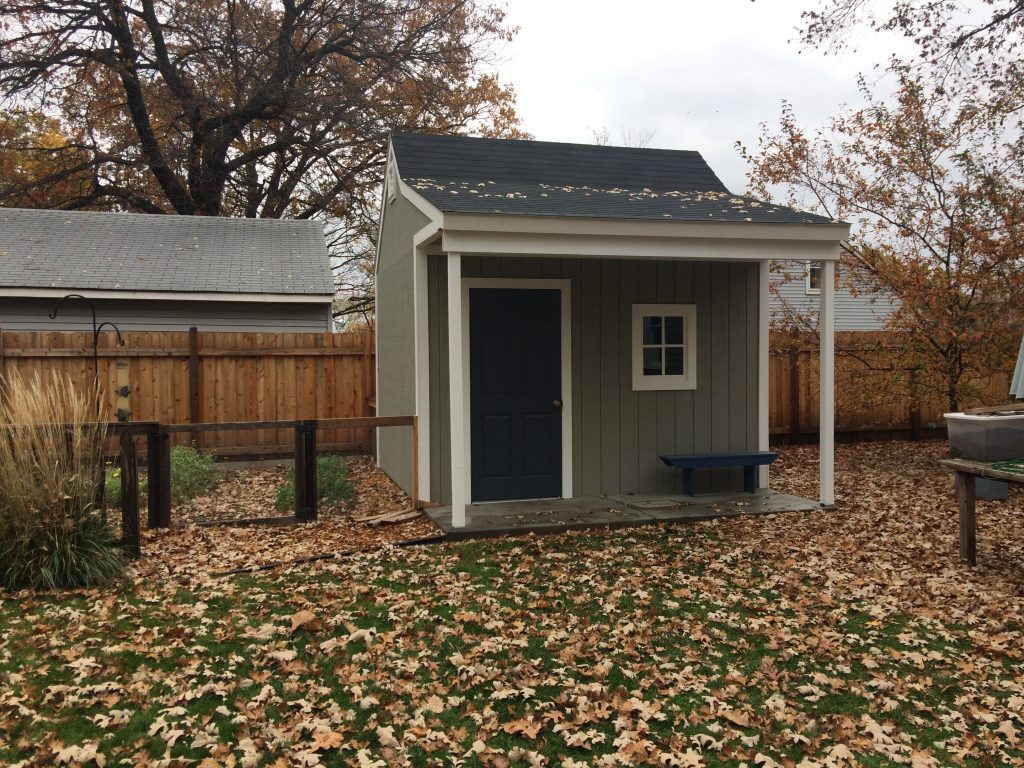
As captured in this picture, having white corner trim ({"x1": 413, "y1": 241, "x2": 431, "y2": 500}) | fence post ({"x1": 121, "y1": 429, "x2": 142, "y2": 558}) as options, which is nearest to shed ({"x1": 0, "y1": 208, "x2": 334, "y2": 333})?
white corner trim ({"x1": 413, "y1": 241, "x2": 431, "y2": 500})

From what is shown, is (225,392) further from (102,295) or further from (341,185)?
(341,185)

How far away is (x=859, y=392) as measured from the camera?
1130 centimetres

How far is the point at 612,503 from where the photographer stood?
321 inches

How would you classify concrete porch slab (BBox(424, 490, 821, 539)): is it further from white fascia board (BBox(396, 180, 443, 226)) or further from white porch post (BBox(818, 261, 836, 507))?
white fascia board (BBox(396, 180, 443, 226))

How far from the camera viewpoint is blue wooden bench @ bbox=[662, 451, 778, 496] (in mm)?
8258

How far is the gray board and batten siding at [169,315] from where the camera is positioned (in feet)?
36.9

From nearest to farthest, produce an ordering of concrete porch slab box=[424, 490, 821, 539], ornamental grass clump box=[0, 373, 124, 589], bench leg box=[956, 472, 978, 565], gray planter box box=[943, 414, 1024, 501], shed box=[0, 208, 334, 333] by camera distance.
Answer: ornamental grass clump box=[0, 373, 124, 589] < bench leg box=[956, 472, 978, 565] < gray planter box box=[943, 414, 1024, 501] < concrete porch slab box=[424, 490, 821, 539] < shed box=[0, 208, 334, 333]

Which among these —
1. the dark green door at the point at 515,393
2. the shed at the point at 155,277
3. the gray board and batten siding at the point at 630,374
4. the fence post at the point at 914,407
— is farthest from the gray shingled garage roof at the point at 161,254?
the fence post at the point at 914,407

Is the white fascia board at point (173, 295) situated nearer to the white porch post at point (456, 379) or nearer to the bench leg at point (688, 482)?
the white porch post at point (456, 379)

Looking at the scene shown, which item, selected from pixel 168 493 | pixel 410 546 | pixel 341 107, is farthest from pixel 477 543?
pixel 341 107

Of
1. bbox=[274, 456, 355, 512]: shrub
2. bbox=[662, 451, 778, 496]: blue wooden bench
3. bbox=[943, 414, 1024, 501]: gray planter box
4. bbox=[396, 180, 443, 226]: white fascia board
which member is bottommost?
bbox=[274, 456, 355, 512]: shrub

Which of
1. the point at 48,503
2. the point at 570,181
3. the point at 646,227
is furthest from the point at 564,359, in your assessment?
the point at 48,503

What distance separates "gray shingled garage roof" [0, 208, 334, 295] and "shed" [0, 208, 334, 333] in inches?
0.6

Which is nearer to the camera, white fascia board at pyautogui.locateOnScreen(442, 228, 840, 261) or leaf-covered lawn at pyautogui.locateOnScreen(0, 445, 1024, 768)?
leaf-covered lawn at pyautogui.locateOnScreen(0, 445, 1024, 768)
